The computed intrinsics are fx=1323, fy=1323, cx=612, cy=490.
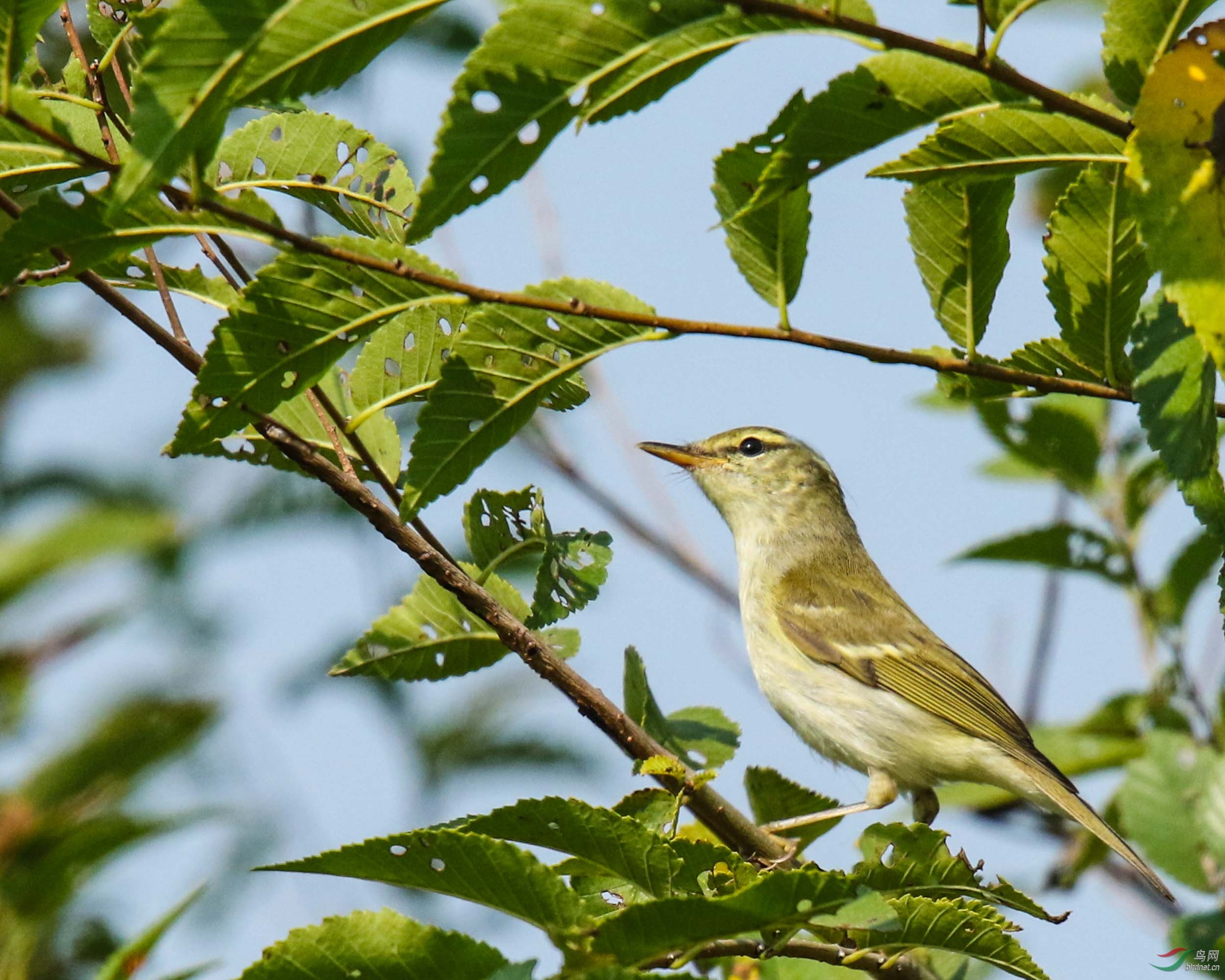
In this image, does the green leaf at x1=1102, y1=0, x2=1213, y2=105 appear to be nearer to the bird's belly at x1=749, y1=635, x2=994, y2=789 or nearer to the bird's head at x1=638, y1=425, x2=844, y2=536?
the bird's belly at x1=749, y1=635, x2=994, y2=789

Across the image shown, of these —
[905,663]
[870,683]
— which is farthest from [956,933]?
[905,663]

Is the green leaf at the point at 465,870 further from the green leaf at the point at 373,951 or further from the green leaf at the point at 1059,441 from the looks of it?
the green leaf at the point at 1059,441

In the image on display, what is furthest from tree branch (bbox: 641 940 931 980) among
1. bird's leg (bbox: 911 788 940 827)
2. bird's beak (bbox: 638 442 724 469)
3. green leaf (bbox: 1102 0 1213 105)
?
bird's beak (bbox: 638 442 724 469)

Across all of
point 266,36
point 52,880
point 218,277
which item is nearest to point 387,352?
point 218,277

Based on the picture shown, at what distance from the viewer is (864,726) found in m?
3.94

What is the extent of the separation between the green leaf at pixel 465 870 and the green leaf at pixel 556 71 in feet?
2.41

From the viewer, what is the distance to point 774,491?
5125 mm

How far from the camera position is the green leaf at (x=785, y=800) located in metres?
2.54

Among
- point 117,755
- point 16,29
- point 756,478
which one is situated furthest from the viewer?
point 756,478

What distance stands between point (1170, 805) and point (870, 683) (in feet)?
4.51

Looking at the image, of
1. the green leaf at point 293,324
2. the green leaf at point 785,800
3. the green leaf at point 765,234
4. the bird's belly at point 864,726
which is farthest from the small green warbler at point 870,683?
the green leaf at point 293,324

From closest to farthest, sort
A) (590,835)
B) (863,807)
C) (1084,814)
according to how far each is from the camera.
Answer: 1. (590,835)
2. (863,807)
3. (1084,814)

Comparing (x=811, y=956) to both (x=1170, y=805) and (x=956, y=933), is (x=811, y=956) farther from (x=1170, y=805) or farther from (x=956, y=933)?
(x=1170, y=805)

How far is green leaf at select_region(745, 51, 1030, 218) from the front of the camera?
5.13 feet
